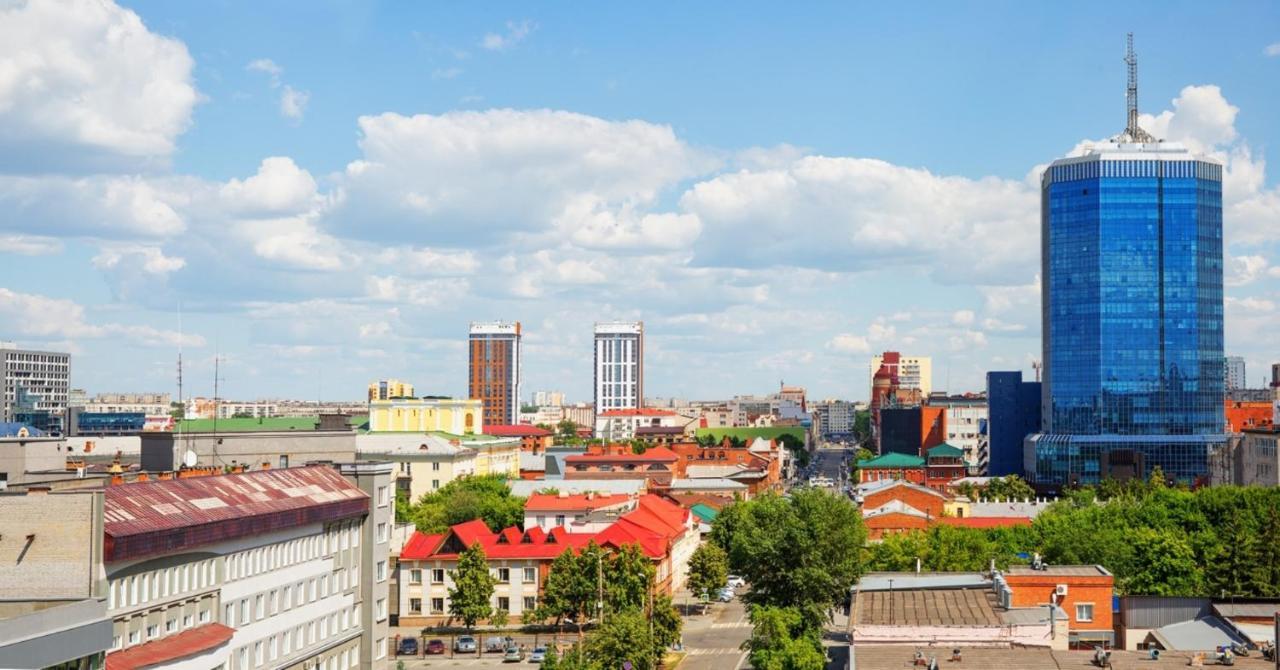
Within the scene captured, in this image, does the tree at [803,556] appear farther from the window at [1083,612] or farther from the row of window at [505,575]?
the window at [1083,612]

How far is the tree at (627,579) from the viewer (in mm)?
93188

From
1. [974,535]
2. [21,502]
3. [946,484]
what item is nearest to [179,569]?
[21,502]

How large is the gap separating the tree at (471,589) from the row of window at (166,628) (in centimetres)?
4316

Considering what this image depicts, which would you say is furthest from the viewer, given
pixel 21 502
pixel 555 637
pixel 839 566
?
pixel 555 637

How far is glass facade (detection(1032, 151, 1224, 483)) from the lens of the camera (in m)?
193

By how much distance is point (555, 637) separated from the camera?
3720 inches

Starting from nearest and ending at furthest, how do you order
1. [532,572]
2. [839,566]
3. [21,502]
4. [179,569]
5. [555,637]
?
[21,502], [179,569], [839,566], [555,637], [532,572]

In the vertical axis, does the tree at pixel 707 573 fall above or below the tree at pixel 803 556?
below

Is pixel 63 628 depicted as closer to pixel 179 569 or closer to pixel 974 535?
pixel 179 569

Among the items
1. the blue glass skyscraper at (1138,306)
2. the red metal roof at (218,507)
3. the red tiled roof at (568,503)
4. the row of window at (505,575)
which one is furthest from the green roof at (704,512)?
the red metal roof at (218,507)

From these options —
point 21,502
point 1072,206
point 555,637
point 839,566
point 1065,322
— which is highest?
point 1072,206

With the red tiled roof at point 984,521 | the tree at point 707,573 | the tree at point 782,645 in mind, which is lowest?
the tree at point 707,573

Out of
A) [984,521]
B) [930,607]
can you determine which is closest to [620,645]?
[930,607]

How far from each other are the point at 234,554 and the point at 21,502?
38.2 ft
